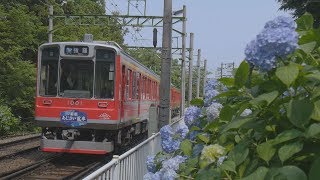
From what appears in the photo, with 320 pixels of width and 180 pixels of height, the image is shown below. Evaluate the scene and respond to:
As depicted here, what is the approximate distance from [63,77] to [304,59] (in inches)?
463

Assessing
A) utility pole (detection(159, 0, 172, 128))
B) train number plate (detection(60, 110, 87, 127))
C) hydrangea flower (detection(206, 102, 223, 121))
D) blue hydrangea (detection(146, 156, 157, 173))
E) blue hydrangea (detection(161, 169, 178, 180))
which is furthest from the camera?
train number plate (detection(60, 110, 87, 127))

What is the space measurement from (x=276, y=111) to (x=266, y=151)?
0.66ft

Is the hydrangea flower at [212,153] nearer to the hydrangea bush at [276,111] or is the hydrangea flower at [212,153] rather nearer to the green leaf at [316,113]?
the hydrangea bush at [276,111]

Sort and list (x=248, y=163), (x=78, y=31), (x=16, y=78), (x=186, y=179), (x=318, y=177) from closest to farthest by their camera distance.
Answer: (x=318, y=177), (x=248, y=163), (x=186, y=179), (x=16, y=78), (x=78, y=31)

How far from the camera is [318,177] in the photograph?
6.82 ft

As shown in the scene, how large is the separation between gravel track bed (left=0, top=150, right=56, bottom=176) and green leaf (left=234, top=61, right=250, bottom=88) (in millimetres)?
10217

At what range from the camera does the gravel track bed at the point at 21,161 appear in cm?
1323

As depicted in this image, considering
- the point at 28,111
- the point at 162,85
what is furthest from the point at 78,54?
the point at 28,111

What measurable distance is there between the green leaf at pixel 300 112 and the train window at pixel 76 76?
461 inches

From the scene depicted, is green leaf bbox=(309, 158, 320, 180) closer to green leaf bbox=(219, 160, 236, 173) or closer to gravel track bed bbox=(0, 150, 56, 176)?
green leaf bbox=(219, 160, 236, 173)

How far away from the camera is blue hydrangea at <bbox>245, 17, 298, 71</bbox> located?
2.23 m

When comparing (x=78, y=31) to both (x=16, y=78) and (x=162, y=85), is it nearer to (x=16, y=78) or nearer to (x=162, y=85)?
(x=16, y=78)

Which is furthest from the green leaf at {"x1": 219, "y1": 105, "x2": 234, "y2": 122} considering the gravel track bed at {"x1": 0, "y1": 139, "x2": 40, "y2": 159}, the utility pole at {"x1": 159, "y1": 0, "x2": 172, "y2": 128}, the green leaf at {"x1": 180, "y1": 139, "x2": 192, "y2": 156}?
the gravel track bed at {"x1": 0, "y1": 139, "x2": 40, "y2": 159}

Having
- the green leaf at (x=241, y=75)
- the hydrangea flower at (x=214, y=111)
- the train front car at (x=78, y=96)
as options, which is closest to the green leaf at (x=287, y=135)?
the green leaf at (x=241, y=75)
